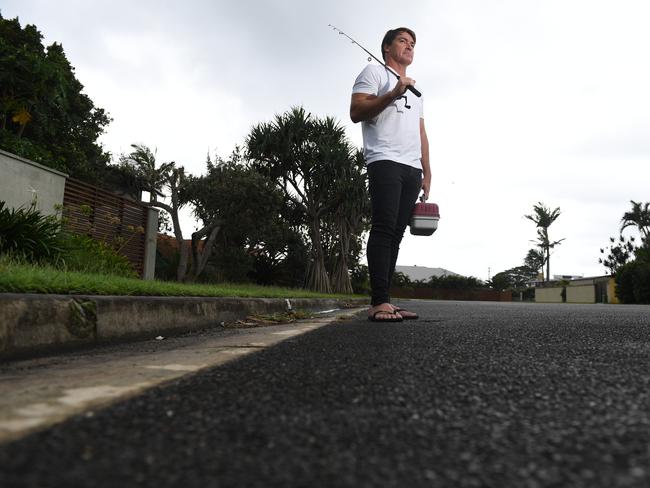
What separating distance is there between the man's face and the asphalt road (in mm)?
3162

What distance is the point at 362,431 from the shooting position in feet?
3.11

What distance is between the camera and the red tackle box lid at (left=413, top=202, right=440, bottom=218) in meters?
4.29

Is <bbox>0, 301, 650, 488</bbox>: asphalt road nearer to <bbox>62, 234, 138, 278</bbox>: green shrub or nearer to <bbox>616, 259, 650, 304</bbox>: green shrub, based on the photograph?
<bbox>62, 234, 138, 278</bbox>: green shrub

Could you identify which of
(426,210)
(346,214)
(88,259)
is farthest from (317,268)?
(426,210)

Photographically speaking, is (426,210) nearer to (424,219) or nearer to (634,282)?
(424,219)

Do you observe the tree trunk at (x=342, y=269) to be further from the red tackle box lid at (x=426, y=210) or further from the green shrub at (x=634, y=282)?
the red tackle box lid at (x=426, y=210)

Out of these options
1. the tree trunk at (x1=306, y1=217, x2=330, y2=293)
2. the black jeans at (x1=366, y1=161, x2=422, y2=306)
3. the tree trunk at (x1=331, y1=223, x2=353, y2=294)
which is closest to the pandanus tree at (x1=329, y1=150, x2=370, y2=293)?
the tree trunk at (x1=331, y1=223, x2=353, y2=294)

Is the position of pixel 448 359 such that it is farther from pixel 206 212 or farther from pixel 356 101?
pixel 206 212

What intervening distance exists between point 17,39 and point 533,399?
18.1 meters

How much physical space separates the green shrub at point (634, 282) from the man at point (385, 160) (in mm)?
24144

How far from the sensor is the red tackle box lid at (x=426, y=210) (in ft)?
14.1

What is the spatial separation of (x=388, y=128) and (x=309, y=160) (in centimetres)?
1462

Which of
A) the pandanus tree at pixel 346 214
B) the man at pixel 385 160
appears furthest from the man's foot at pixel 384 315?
the pandanus tree at pixel 346 214

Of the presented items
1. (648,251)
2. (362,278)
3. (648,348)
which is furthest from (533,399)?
(648,251)
